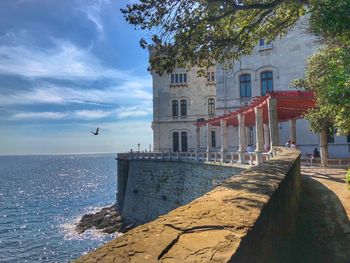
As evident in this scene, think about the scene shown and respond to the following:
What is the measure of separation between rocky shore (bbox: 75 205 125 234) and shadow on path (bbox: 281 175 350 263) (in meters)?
28.1

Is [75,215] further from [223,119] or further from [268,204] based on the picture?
[268,204]

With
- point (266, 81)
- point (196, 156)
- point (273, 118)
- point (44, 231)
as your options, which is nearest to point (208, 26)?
point (273, 118)

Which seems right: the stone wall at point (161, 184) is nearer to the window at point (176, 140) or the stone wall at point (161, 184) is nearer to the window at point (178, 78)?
the window at point (176, 140)

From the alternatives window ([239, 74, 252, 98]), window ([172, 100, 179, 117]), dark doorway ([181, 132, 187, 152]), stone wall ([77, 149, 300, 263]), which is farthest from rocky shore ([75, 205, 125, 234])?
stone wall ([77, 149, 300, 263])

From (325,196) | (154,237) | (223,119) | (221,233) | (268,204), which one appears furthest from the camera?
(223,119)

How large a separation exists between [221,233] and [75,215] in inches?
1968

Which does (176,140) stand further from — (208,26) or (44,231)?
(208,26)

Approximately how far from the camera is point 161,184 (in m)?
33.4

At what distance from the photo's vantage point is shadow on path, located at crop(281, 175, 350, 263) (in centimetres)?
679

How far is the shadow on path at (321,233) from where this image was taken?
22.3 feet

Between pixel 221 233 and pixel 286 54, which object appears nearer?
pixel 221 233

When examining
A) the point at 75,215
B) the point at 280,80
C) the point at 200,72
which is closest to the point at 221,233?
the point at 200,72

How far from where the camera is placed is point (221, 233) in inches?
131

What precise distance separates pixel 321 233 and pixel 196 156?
72.9ft
